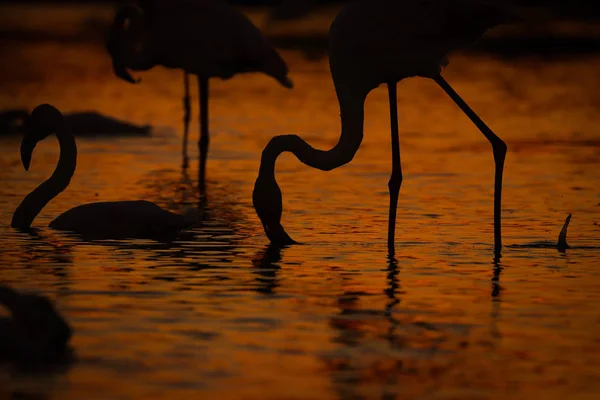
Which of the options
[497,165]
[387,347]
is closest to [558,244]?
[497,165]

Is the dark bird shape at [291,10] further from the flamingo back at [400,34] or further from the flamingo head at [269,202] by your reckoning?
the flamingo head at [269,202]

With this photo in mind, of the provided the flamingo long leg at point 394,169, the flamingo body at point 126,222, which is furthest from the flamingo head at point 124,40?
the flamingo long leg at point 394,169

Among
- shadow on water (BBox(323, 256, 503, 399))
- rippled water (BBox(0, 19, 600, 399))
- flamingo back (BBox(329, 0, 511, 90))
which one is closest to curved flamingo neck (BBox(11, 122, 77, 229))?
rippled water (BBox(0, 19, 600, 399))

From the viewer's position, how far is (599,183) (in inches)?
588

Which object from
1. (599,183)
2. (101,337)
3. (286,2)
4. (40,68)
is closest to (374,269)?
(101,337)

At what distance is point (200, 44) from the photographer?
1789cm

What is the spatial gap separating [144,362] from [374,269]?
3.10m

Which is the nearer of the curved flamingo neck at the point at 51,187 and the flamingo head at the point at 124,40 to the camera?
the curved flamingo neck at the point at 51,187

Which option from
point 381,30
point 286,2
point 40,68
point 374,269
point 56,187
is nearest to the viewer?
point 374,269

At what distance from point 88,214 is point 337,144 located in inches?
73.1

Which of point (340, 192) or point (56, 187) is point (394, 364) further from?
point (340, 192)

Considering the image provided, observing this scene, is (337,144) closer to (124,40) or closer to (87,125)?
(124,40)

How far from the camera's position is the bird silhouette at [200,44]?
17.8 m

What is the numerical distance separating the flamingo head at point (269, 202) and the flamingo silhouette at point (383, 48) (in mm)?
18
